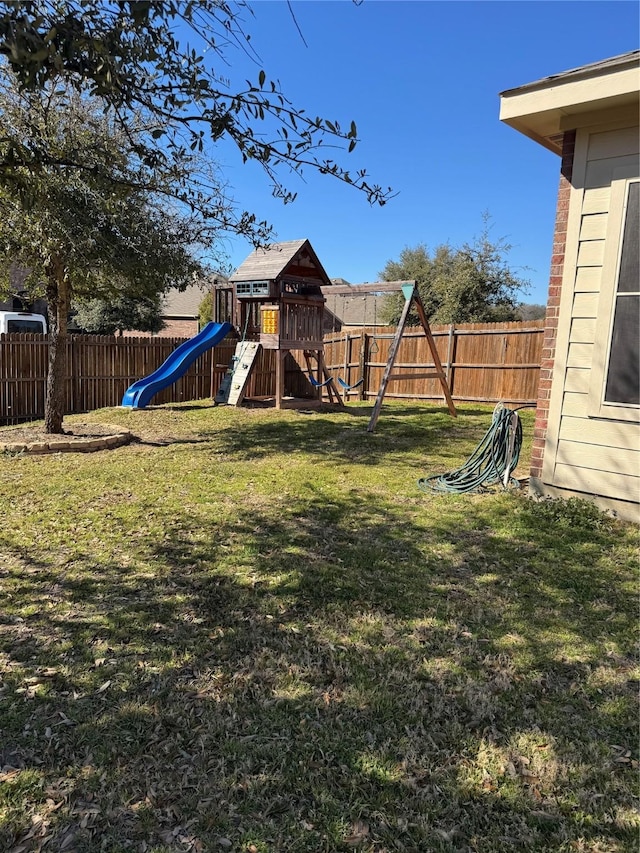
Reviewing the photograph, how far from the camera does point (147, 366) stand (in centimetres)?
1315

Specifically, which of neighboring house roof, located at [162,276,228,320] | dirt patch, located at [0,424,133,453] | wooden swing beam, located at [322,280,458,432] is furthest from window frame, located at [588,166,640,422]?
neighboring house roof, located at [162,276,228,320]

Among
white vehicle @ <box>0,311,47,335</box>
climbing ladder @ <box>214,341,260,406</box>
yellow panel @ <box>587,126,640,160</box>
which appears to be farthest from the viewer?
white vehicle @ <box>0,311,47,335</box>

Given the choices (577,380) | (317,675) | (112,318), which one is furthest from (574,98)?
(112,318)

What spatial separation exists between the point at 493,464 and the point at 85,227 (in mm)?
5377

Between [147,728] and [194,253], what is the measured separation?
23.4ft

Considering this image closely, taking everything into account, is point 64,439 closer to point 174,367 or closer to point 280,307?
point 174,367

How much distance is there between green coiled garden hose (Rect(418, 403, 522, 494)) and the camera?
5485mm

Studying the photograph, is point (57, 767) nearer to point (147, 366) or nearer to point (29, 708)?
point (29, 708)

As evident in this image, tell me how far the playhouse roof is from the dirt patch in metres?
5.09

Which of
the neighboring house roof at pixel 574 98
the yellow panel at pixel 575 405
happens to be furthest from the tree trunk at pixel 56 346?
the yellow panel at pixel 575 405

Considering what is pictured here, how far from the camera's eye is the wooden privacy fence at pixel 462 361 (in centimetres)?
1254

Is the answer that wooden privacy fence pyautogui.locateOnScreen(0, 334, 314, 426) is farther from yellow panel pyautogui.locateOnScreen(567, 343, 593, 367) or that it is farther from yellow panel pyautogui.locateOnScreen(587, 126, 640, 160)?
yellow panel pyautogui.locateOnScreen(587, 126, 640, 160)

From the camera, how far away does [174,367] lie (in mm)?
12617

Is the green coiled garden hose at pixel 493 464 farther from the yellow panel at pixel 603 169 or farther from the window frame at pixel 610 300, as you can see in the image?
the yellow panel at pixel 603 169
